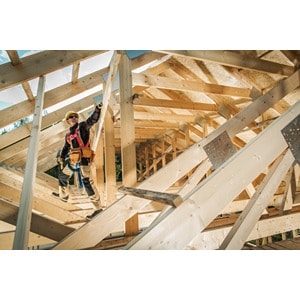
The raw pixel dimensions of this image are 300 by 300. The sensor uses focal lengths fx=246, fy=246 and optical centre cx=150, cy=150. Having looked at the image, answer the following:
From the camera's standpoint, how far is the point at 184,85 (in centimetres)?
382

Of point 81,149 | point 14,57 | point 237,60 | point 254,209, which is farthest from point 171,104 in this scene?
point 254,209

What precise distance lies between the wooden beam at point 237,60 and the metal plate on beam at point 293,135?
1.35 metres

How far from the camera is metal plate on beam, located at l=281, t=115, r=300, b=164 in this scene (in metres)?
1.54

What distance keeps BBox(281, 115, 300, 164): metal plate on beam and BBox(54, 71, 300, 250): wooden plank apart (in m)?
0.88

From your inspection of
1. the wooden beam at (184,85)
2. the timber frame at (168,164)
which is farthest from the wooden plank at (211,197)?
the wooden beam at (184,85)

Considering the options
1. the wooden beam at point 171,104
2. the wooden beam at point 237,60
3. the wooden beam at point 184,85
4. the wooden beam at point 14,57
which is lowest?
the wooden beam at point 14,57

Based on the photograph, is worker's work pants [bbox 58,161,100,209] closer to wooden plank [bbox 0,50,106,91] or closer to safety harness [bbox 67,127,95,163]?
safety harness [bbox 67,127,95,163]

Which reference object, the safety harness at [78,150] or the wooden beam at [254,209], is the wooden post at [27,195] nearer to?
the safety harness at [78,150]

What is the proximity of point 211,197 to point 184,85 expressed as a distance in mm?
2874

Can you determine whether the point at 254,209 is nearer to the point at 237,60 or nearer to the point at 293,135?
the point at 293,135

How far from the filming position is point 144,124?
7246 mm

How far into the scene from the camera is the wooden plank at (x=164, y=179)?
1643 mm
